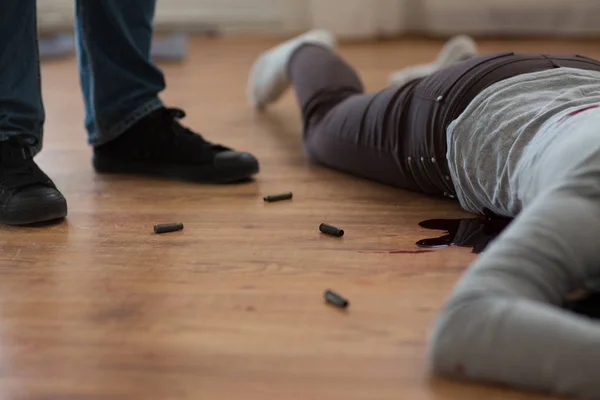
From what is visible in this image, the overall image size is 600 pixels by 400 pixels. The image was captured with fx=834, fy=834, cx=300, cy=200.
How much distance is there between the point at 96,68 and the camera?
1.53 metres

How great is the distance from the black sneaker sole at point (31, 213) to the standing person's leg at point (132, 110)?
269 mm

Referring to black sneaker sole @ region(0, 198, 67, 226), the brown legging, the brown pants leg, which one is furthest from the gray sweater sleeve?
black sneaker sole @ region(0, 198, 67, 226)

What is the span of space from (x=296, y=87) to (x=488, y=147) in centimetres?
68

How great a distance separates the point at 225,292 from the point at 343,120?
0.56 m

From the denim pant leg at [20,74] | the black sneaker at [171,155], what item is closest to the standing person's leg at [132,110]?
the black sneaker at [171,155]

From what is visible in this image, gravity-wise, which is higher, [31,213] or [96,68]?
[96,68]

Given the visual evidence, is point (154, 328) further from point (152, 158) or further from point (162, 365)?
point (152, 158)

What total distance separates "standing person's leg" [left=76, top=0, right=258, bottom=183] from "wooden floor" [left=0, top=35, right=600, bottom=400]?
1.6 inches

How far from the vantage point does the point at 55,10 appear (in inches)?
128

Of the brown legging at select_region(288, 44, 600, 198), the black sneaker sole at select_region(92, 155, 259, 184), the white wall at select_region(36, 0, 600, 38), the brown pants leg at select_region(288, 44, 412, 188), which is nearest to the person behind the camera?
the brown legging at select_region(288, 44, 600, 198)

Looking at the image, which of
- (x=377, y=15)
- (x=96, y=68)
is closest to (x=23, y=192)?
(x=96, y=68)

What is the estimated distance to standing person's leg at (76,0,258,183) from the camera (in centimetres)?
151

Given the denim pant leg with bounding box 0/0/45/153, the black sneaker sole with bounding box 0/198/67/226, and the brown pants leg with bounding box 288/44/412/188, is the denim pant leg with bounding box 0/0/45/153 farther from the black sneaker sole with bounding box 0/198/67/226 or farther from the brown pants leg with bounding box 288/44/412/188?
the brown pants leg with bounding box 288/44/412/188

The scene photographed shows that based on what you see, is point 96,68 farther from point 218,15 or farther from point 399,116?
point 218,15
